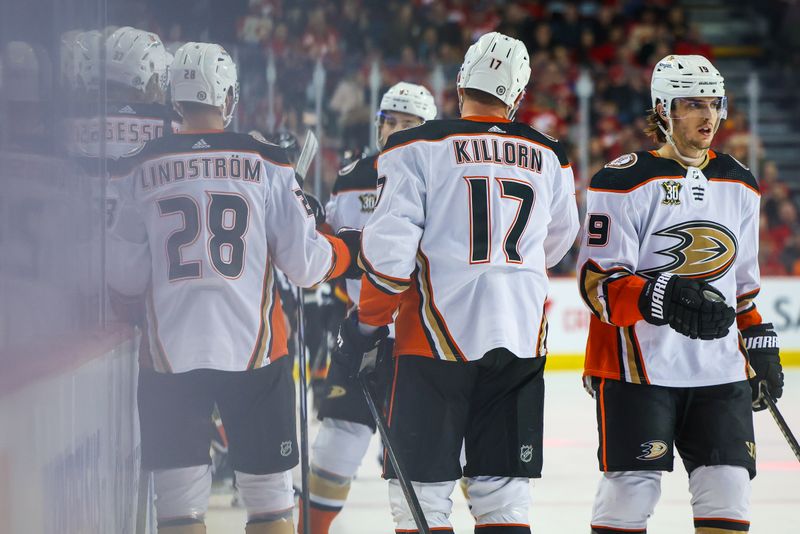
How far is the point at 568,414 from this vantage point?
6246mm

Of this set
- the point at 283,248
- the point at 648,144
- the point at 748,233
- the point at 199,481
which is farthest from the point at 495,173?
the point at 648,144

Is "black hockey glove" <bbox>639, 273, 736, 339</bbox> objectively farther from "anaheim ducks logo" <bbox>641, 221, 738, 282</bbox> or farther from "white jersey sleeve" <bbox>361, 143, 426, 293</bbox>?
"white jersey sleeve" <bbox>361, 143, 426, 293</bbox>

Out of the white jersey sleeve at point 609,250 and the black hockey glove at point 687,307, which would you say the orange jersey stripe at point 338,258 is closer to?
the white jersey sleeve at point 609,250

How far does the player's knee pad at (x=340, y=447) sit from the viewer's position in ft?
10.8

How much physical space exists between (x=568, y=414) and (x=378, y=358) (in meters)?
3.64

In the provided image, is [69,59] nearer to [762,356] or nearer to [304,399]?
[304,399]

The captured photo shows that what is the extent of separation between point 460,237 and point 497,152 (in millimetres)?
208

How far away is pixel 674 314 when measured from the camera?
249 cm

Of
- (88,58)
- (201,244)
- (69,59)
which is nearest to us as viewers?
(69,59)

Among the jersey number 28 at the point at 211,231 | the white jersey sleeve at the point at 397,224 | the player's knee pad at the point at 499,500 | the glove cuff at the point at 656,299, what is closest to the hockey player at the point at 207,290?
the jersey number 28 at the point at 211,231

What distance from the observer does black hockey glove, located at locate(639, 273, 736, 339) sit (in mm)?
2471

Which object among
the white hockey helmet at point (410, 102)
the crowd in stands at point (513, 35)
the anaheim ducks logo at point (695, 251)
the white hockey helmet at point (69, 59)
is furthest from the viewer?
the crowd in stands at point (513, 35)

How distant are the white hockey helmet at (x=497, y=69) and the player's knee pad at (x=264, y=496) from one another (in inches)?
40.0

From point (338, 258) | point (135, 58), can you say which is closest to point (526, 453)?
point (338, 258)
